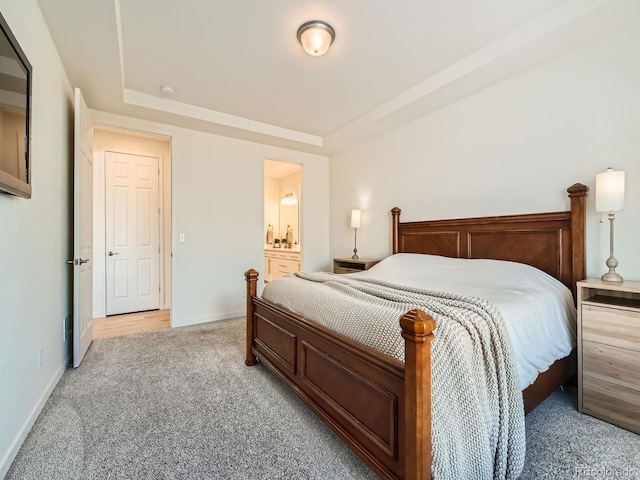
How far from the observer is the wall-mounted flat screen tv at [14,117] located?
1266 mm

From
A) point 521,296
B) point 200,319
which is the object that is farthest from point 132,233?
point 521,296

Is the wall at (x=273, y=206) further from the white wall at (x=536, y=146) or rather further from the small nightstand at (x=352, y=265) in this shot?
the white wall at (x=536, y=146)

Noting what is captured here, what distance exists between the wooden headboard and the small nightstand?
73 centimetres

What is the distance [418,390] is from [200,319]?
3390 mm

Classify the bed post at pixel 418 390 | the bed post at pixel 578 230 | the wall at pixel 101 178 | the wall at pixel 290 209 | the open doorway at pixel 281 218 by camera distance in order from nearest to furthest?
the bed post at pixel 418 390 → the bed post at pixel 578 230 → the wall at pixel 101 178 → the open doorway at pixel 281 218 → the wall at pixel 290 209

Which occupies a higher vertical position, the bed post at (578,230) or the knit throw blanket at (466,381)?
the bed post at (578,230)

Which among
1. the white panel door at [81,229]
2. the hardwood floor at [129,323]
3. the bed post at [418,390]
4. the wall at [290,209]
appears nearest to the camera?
the bed post at [418,390]

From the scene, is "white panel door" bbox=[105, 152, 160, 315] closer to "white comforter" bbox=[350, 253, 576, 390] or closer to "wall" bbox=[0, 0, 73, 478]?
"wall" bbox=[0, 0, 73, 478]

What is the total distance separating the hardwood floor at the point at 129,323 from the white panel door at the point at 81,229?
57 cm

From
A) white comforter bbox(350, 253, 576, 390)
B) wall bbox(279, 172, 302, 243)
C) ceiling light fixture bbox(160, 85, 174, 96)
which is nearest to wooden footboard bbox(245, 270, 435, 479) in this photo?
white comforter bbox(350, 253, 576, 390)

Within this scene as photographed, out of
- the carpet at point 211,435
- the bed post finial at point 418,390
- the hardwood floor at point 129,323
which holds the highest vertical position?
the bed post finial at point 418,390

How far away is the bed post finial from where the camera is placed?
1020 mm

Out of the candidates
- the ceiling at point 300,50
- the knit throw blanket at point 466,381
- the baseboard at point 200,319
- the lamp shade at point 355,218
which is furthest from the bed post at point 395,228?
the baseboard at point 200,319

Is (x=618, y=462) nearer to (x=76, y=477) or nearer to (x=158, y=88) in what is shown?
(x=76, y=477)
